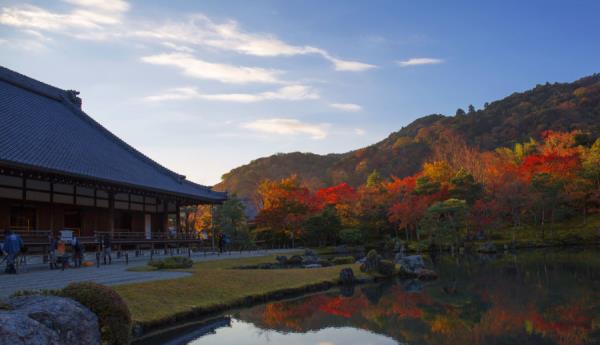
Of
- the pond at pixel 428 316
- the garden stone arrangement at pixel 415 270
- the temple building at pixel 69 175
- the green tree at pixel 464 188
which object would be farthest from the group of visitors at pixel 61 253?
the green tree at pixel 464 188

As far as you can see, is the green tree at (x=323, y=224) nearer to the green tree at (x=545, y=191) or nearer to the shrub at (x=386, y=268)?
the green tree at (x=545, y=191)

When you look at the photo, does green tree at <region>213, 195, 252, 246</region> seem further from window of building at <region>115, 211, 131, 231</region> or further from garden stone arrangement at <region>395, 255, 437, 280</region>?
garden stone arrangement at <region>395, 255, 437, 280</region>

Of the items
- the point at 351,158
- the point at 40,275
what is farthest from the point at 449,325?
the point at 351,158

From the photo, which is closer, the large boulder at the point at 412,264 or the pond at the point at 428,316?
the pond at the point at 428,316

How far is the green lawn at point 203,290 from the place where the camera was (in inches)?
420

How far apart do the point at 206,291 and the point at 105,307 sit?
689 cm

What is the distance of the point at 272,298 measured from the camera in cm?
1442

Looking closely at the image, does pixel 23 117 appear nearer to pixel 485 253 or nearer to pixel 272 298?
pixel 272 298

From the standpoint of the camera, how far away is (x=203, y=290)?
43.6 ft

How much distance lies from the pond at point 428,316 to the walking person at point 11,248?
7.35 metres

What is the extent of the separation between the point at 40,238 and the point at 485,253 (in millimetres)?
27251

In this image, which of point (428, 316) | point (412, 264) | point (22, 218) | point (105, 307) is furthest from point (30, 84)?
point (428, 316)

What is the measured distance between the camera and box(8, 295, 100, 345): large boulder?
536 cm

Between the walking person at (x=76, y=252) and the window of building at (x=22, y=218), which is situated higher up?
Result: the window of building at (x=22, y=218)
